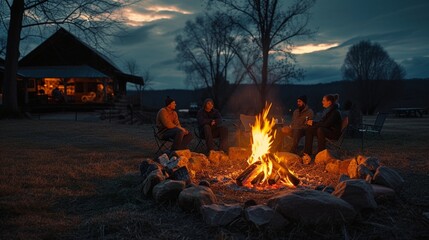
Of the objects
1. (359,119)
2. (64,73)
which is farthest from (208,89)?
(359,119)

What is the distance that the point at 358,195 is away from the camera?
315 centimetres

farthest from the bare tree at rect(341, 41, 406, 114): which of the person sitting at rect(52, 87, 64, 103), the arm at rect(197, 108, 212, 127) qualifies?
the arm at rect(197, 108, 212, 127)

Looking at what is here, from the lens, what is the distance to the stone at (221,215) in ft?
9.69

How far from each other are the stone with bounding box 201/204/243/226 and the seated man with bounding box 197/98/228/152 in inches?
147

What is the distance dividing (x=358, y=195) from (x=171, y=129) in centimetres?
392

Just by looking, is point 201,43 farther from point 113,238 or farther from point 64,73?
point 113,238

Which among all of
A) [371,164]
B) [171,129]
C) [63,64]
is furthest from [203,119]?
[63,64]

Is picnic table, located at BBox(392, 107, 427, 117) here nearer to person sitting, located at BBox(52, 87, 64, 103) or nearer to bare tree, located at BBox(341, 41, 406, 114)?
bare tree, located at BBox(341, 41, 406, 114)

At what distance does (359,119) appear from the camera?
10.6 m

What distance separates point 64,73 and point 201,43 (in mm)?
13135

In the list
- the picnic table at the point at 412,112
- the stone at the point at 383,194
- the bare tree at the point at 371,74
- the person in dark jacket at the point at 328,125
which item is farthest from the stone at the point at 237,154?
the bare tree at the point at 371,74

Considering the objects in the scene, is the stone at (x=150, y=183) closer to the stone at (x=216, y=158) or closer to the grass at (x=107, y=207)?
the grass at (x=107, y=207)

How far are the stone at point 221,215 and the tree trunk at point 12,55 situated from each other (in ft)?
53.2

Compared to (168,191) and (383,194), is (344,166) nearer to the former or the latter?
(383,194)
